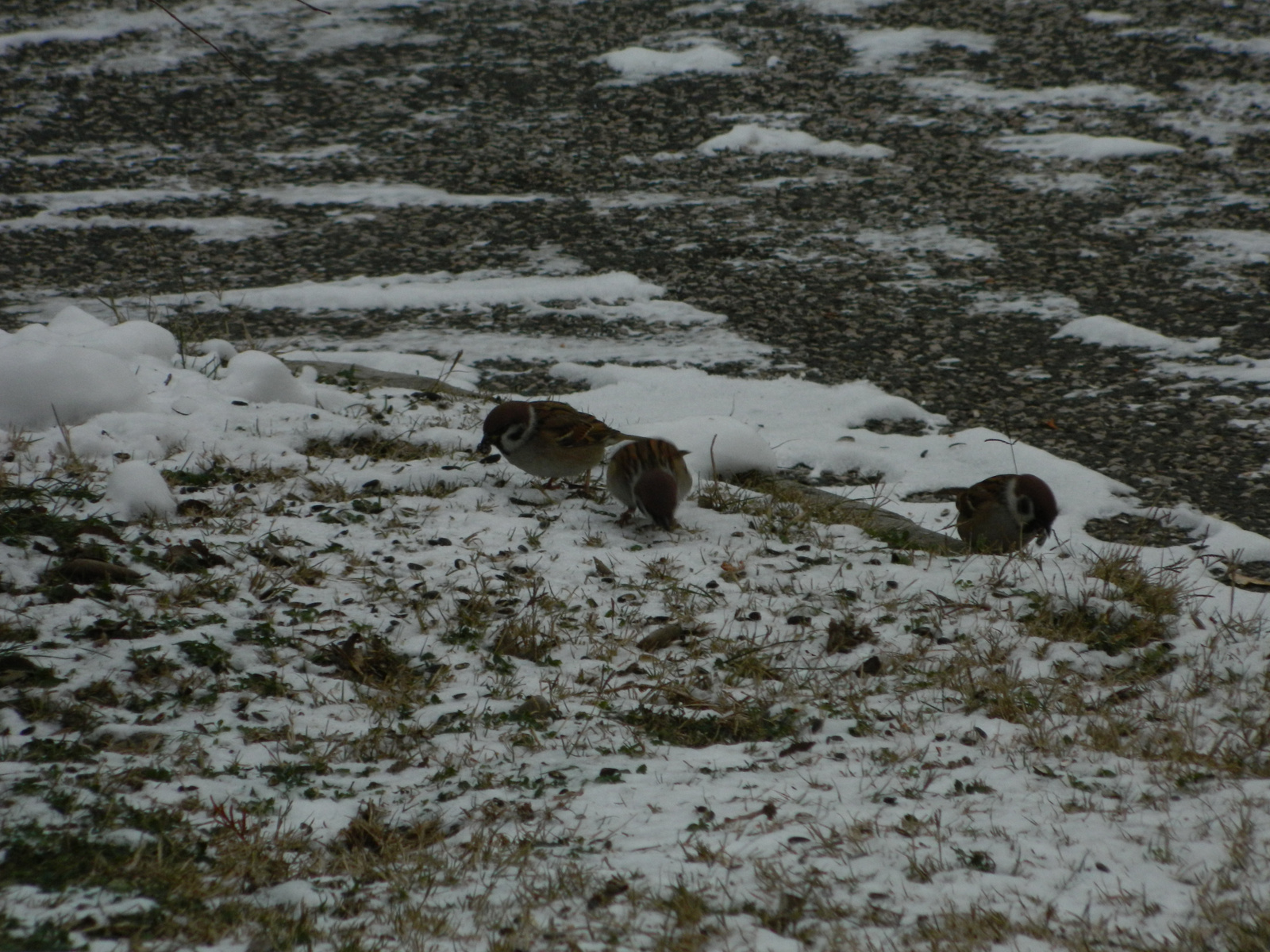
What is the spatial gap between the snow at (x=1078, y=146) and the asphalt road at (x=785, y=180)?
6.1 inches

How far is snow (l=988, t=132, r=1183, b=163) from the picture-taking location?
10.6 m

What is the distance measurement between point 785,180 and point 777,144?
0.89m

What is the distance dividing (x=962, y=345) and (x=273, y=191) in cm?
627

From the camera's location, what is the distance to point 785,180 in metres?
10.7

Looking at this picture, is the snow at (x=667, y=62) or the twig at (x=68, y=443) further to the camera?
the snow at (x=667, y=62)

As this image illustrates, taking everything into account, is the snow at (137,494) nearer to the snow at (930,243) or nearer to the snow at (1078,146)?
the snow at (930,243)

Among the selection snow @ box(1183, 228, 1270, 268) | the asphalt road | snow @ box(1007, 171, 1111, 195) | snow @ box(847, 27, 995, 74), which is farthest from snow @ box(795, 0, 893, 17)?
snow @ box(1183, 228, 1270, 268)

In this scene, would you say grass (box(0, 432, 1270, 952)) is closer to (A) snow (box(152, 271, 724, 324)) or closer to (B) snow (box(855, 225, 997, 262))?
(A) snow (box(152, 271, 724, 324))

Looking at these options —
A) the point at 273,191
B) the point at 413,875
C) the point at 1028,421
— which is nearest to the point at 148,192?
the point at 273,191

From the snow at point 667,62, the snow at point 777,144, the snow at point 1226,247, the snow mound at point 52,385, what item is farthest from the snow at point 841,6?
the snow mound at point 52,385

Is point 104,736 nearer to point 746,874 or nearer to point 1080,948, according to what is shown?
point 746,874

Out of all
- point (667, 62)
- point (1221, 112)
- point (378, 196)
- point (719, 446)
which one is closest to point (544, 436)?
point (719, 446)

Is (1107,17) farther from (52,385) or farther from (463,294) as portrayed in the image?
(52,385)

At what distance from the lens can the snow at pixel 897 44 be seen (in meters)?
13.1
